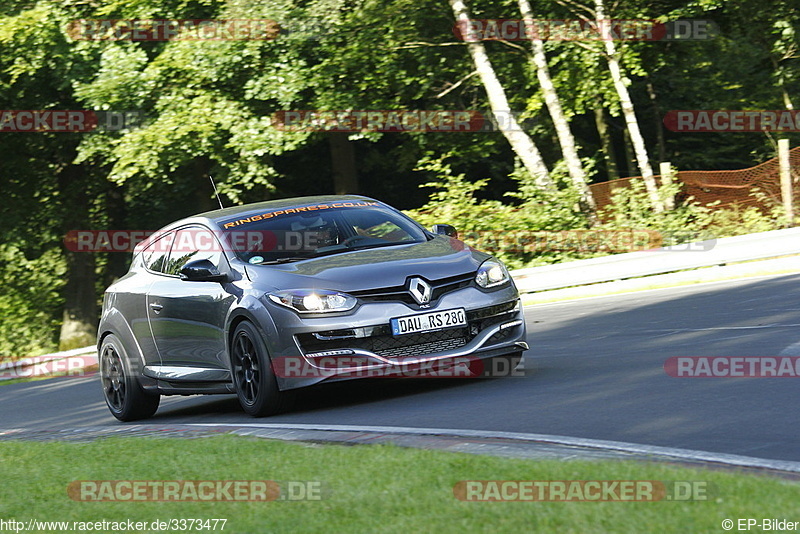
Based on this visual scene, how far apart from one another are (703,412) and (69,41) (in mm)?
20751

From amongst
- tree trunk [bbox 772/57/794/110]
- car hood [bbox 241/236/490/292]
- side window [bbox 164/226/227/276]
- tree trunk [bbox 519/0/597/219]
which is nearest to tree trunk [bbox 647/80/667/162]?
tree trunk [bbox 772/57/794/110]

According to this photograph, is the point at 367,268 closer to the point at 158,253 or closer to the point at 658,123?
the point at 158,253

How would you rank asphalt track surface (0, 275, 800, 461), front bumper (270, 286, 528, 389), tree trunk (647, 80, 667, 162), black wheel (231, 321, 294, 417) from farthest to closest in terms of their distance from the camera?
1. tree trunk (647, 80, 667, 162)
2. black wheel (231, 321, 294, 417)
3. front bumper (270, 286, 528, 389)
4. asphalt track surface (0, 275, 800, 461)

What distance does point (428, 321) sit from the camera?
8469mm

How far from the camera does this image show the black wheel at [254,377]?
8.62 metres

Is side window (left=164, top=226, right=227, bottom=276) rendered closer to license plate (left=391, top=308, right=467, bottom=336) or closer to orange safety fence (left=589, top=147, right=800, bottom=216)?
license plate (left=391, top=308, right=467, bottom=336)

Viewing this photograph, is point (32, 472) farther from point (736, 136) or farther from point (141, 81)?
point (736, 136)

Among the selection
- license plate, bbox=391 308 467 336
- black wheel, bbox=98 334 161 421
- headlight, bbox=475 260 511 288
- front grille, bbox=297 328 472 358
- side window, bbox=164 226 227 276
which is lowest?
black wheel, bbox=98 334 161 421

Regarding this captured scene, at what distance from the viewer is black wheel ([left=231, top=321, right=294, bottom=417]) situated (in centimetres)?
862

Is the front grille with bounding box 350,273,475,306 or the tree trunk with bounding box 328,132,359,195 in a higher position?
the tree trunk with bounding box 328,132,359,195

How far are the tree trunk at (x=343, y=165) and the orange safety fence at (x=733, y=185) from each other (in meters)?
8.33

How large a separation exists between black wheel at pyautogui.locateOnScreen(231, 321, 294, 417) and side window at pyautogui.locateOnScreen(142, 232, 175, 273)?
1603mm

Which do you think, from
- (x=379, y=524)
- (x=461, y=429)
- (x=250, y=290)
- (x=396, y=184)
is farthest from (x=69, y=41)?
(x=379, y=524)

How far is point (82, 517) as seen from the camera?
18.1 feet
